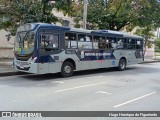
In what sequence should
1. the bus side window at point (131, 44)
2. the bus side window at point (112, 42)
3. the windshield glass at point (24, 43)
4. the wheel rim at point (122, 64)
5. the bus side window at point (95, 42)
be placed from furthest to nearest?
the bus side window at point (131, 44), the wheel rim at point (122, 64), the bus side window at point (112, 42), the bus side window at point (95, 42), the windshield glass at point (24, 43)

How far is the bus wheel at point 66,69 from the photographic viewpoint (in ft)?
42.4

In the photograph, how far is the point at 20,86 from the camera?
9.86 metres

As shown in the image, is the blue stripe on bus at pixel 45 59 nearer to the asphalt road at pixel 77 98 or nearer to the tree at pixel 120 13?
the asphalt road at pixel 77 98

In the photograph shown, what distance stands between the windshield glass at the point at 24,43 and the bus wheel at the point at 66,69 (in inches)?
86.2

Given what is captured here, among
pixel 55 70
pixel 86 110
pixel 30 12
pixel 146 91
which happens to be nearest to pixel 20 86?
pixel 55 70

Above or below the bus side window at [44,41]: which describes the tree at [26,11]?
above

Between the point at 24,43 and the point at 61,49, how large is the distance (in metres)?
1.99

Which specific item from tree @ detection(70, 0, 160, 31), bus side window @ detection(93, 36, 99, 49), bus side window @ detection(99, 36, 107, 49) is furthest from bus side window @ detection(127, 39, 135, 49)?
tree @ detection(70, 0, 160, 31)

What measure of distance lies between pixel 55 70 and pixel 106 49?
16.4 feet

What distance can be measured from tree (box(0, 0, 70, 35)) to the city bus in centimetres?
258

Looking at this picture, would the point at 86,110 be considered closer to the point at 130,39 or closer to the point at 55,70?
the point at 55,70

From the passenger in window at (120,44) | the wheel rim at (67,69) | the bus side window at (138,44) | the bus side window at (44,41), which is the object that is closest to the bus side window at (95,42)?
the passenger in window at (120,44)

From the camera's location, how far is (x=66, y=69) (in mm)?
13094

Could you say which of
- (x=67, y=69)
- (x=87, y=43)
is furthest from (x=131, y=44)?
(x=67, y=69)
